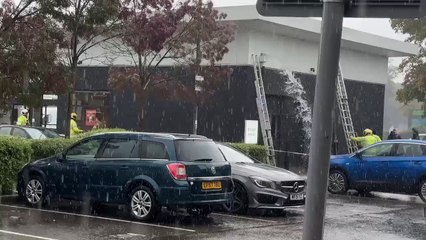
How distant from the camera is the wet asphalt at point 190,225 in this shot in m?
9.19

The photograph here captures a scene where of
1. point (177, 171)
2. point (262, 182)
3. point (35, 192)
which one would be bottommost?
point (35, 192)

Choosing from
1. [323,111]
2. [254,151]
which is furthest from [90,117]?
[323,111]

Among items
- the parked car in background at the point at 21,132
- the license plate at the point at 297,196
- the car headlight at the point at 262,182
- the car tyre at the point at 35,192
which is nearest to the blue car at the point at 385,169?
the license plate at the point at 297,196

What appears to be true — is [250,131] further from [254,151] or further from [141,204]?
[141,204]

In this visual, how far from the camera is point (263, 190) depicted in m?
11.6

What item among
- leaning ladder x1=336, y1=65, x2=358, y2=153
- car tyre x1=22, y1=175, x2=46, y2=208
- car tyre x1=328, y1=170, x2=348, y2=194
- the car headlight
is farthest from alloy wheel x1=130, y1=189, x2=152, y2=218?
leaning ladder x1=336, y1=65, x2=358, y2=153

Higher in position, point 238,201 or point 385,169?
point 385,169

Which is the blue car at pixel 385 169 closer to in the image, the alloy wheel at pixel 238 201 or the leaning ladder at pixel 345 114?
the alloy wheel at pixel 238 201

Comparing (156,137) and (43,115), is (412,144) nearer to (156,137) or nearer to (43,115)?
(156,137)

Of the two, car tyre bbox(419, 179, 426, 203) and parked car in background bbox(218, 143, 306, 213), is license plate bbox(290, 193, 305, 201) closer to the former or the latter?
parked car in background bbox(218, 143, 306, 213)

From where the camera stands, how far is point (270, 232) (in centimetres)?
998

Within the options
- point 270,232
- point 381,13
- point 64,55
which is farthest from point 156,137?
point 381,13

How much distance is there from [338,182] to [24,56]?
30.8 ft

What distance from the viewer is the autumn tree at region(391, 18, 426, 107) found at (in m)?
26.9
